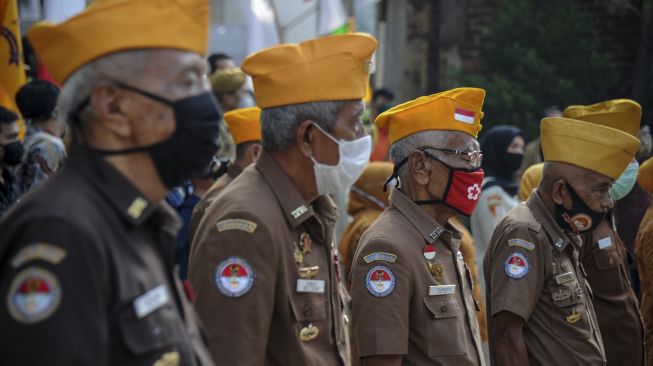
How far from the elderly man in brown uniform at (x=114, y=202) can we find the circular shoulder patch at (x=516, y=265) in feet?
8.08

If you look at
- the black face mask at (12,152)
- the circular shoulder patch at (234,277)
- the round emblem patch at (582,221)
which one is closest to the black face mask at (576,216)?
the round emblem patch at (582,221)

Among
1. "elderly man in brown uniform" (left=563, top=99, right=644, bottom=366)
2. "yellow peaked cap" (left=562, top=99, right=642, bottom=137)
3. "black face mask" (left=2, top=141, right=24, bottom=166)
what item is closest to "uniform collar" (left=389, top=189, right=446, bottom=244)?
"elderly man in brown uniform" (left=563, top=99, right=644, bottom=366)

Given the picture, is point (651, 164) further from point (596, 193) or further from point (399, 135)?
point (399, 135)

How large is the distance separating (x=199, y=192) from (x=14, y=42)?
1.65m

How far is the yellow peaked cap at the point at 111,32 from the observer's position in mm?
2408

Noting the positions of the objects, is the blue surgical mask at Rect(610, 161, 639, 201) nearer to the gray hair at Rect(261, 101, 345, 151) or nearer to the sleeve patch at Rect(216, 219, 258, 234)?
the gray hair at Rect(261, 101, 345, 151)

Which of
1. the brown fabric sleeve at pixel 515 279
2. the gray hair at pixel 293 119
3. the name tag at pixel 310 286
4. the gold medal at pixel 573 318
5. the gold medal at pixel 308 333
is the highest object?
the gray hair at pixel 293 119

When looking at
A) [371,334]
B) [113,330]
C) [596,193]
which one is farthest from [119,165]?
[596,193]

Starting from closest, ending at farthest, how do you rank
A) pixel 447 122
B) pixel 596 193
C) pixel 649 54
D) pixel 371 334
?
pixel 371 334
pixel 447 122
pixel 596 193
pixel 649 54

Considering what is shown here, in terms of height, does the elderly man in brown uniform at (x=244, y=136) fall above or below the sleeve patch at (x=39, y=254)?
below

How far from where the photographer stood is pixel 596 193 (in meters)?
5.07

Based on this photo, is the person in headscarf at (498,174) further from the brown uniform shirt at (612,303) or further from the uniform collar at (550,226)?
the uniform collar at (550,226)

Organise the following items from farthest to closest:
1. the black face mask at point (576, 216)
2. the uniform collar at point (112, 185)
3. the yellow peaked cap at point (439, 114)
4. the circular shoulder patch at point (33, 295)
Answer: the black face mask at point (576, 216)
the yellow peaked cap at point (439, 114)
the uniform collar at point (112, 185)
the circular shoulder patch at point (33, 295)

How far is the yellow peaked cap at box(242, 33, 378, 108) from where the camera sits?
3570mm
